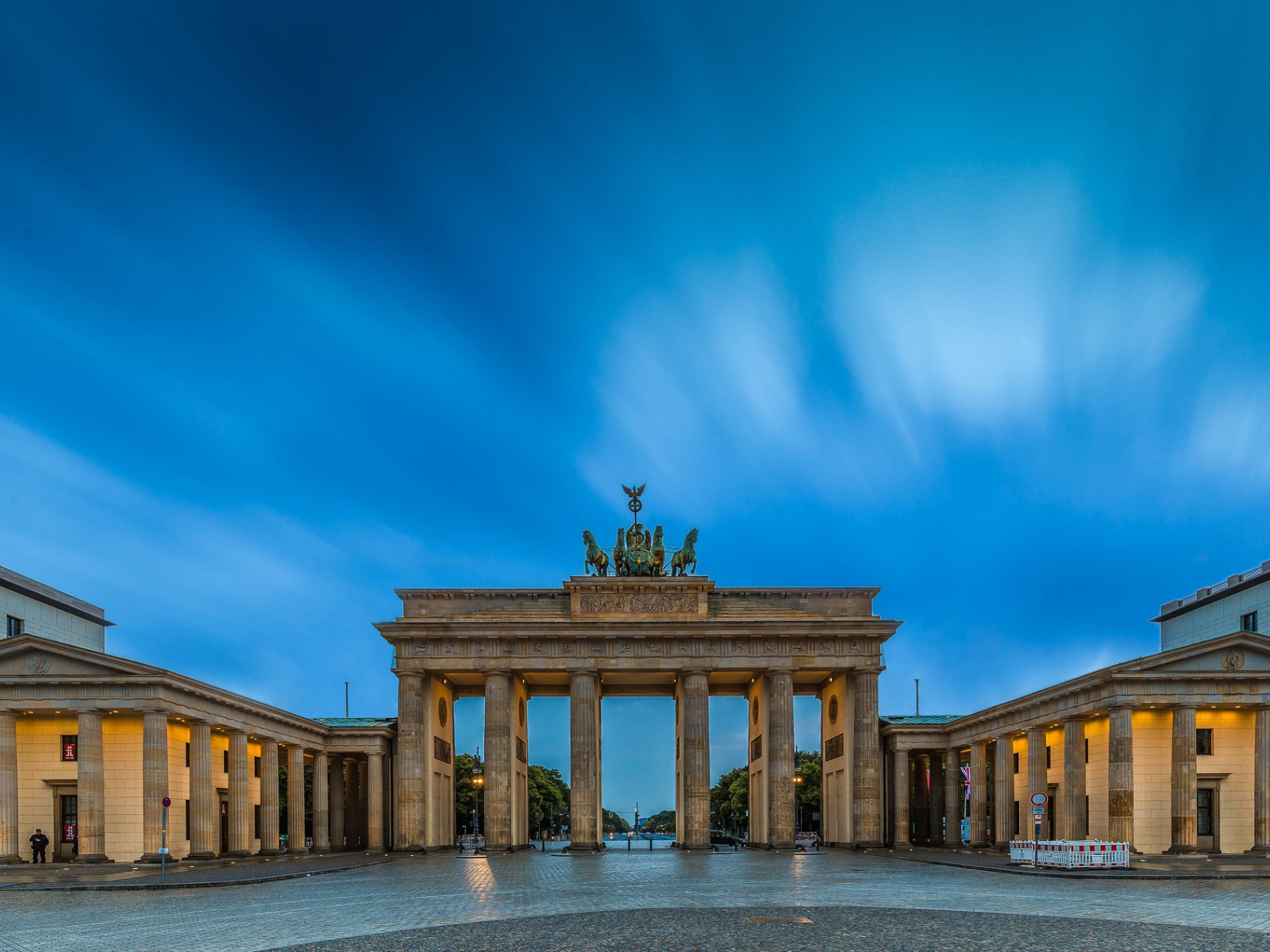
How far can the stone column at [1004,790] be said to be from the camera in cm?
6256

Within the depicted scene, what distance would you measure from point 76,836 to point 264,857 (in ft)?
34.5

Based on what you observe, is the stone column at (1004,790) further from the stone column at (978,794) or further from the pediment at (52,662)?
the pediment at (52,662)

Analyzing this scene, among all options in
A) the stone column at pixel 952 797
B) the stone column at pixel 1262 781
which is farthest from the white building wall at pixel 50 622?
the stone column at pixel 1262 781

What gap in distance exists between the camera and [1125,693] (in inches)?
1901

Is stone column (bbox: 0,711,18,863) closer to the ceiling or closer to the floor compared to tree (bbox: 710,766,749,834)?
closer to the ceiling

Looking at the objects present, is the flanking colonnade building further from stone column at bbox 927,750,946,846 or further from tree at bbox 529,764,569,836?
tree at bbox 529,764,569,836

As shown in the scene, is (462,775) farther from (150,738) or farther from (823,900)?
(823,900)

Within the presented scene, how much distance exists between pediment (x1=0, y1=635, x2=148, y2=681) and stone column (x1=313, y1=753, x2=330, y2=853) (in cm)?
2381

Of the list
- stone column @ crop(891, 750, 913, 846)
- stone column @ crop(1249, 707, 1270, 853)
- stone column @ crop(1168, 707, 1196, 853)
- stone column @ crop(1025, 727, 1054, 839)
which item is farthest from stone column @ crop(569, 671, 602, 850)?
stone column @ crop(1249, 707, 1270, 853)

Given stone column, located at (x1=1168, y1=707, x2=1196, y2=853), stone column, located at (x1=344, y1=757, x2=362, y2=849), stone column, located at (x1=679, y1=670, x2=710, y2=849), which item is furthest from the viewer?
stone column, located at (x1=344, y1=757, x2=362, y2=849)

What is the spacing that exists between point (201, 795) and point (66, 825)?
6.43 meters

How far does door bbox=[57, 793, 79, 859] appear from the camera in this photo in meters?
51.8

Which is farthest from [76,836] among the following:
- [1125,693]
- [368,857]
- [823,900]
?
[1125,693]

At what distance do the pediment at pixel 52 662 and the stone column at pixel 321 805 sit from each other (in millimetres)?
23815
